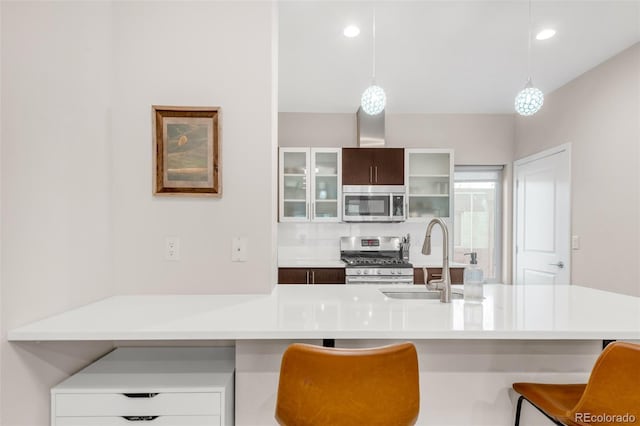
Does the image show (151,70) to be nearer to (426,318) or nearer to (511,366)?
(426,318)

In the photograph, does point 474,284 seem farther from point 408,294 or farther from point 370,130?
point 370,130

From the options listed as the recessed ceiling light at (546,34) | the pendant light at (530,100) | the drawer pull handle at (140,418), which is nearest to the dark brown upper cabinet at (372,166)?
the recessed ceiling light at (546,34)

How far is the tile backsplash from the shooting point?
4305mm

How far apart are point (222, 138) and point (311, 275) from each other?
2112mm

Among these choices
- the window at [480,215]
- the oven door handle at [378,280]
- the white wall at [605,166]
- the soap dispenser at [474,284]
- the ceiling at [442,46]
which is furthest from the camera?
the window at [480,215]

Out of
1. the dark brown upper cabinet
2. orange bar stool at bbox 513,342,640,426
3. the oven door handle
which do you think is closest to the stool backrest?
orange bar stool at bbox 513,342,640,426

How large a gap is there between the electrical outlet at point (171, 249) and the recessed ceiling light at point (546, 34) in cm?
280

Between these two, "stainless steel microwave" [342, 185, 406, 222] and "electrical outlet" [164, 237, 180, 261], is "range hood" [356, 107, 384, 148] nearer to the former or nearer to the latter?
"stainless steel microwave" [342, 185, 406, 222]

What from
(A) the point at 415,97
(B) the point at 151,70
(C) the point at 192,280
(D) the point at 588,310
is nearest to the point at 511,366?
(D) the point at 588,310

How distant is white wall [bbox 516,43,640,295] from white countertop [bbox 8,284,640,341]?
1.42 m

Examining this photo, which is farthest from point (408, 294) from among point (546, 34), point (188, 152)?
point (546, 34)

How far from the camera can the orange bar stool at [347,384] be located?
1.02 meters

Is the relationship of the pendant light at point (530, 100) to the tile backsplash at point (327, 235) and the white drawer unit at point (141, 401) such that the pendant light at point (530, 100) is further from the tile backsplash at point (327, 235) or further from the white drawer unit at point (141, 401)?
the tile backsplash at point (327, 235)

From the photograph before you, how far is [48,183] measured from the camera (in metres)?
1.34
